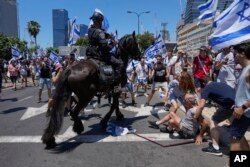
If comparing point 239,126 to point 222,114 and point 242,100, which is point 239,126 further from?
point 222,114

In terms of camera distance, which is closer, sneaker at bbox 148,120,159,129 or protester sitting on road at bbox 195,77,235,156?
protester sitting on road at bbox 195,77,235,156

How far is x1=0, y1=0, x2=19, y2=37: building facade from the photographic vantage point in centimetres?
14046

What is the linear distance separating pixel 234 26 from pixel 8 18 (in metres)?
150

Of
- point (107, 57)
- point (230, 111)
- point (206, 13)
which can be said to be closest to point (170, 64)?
point (206, 13)

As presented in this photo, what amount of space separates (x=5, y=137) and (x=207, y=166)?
14.8ft

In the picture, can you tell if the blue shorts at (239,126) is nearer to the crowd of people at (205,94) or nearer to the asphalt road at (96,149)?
the crowd of people at (205,94)

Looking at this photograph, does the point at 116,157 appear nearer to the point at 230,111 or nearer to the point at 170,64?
the point at 230,111

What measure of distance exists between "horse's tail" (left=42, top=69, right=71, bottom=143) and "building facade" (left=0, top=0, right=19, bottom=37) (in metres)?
137

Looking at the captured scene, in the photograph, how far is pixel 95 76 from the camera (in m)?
8.05

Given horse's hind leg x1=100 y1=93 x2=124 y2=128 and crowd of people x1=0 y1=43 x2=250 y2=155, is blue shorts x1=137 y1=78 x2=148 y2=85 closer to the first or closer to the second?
crowd of people x1=0 y1=43 x2=250 y2=155

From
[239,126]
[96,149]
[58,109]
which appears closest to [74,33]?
[58,109]

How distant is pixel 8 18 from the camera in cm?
14650

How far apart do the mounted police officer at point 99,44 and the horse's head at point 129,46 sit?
2.36 ft

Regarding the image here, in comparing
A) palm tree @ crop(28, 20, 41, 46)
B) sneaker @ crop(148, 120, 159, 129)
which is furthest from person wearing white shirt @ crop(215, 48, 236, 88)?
palm tree @ crop(28, 20, 41, 46)
